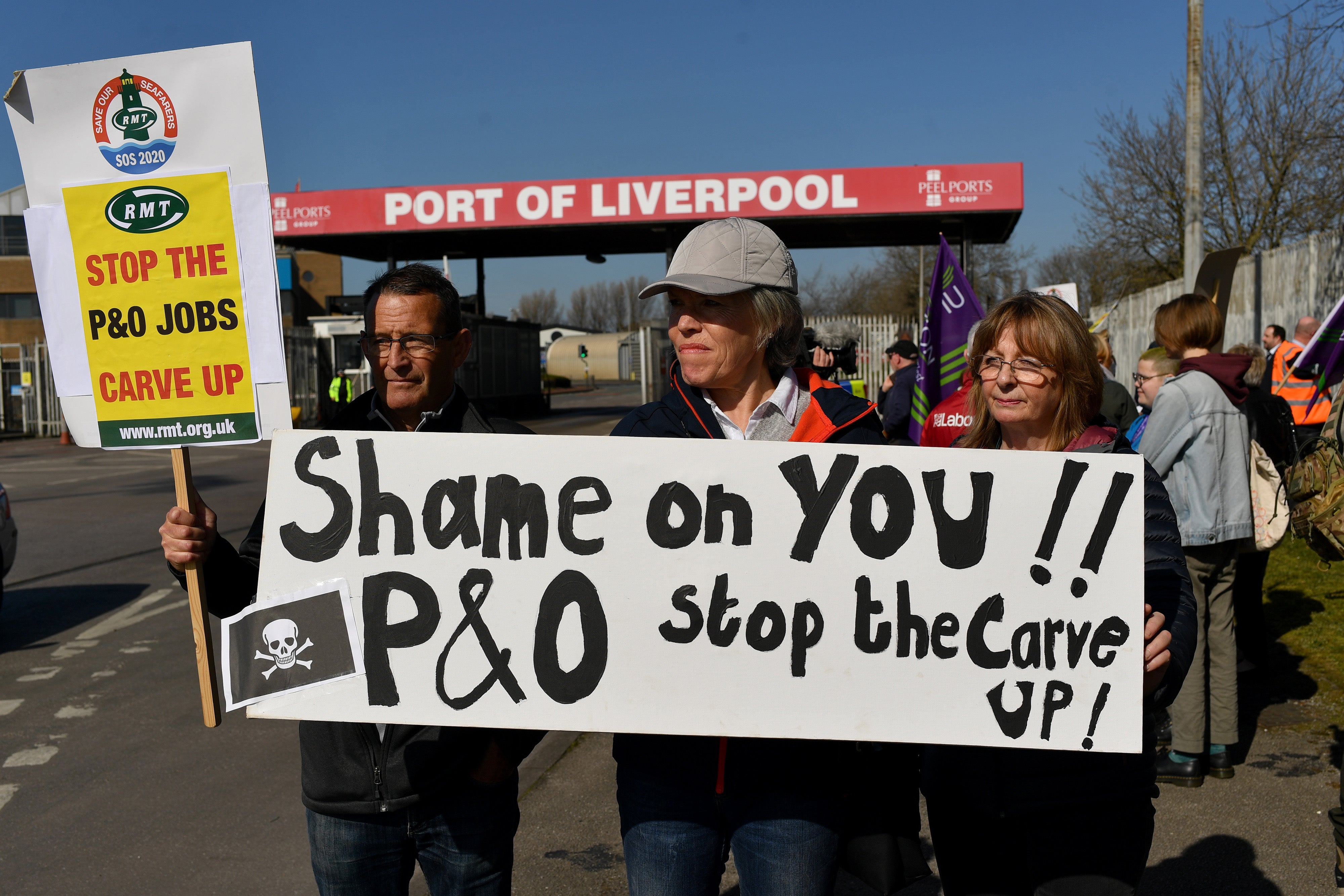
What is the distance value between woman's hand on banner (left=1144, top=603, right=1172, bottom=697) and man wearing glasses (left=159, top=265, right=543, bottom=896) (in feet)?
4.19

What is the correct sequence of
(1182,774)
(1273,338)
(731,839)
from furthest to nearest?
(1273,338) < (1182,774) < (731,839)

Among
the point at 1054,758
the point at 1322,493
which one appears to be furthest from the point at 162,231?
the point at 1322,493

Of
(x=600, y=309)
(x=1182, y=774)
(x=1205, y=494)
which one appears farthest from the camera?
(x=600, y=309)

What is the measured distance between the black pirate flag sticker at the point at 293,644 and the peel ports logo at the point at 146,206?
2.77ft

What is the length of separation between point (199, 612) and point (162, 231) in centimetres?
82

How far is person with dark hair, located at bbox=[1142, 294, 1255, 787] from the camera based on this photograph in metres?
4.27

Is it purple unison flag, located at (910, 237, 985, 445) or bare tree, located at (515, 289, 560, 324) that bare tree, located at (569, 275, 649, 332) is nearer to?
bare tree, located at (515, 289, 560, 324)

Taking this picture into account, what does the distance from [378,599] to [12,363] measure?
107ft

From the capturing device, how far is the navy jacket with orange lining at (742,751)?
83.3 inches

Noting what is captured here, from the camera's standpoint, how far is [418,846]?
2316 mm

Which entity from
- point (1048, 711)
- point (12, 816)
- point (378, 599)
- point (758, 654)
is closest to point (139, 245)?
point (378, 599)

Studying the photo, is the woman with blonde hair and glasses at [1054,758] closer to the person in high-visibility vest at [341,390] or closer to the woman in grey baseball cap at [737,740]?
the woman in grey baseball cap at [737,740]

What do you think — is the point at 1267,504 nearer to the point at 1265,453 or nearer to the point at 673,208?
the point at 1265,453

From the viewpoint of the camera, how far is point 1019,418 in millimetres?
2301
